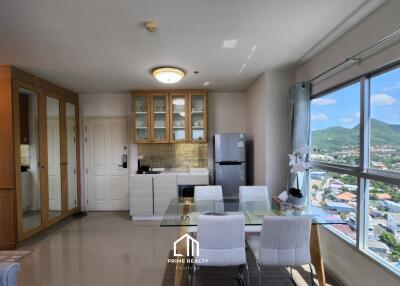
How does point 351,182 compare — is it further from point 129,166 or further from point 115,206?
point 115,206

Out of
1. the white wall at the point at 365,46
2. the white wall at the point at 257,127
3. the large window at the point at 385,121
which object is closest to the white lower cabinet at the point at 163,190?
the white wall at the point at 257,127

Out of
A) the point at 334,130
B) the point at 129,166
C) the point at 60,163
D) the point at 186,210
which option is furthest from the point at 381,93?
the point at 60,163

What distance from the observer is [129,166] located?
4.96m

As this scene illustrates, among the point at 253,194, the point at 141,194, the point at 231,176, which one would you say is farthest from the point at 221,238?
the point at 141,194

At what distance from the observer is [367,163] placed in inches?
82.4

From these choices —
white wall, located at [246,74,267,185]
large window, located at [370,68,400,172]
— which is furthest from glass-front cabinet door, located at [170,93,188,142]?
large window, located at [370,68,400,172]

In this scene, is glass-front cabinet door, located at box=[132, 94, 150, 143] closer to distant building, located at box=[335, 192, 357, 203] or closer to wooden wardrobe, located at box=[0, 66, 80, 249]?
wooden wardrobe, located at box=[0, 66, 80, 249]

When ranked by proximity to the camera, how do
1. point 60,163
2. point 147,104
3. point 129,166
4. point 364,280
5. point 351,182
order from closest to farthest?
1. point 364,280
2. point 351,182
3. point 60,163
4. point 147,104
5. point 129,166

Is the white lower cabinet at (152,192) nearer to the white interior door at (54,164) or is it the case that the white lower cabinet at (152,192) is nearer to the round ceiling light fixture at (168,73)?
the white interior door at (54,164)

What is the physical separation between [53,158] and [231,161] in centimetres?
326

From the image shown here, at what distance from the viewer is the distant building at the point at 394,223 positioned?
179 cm

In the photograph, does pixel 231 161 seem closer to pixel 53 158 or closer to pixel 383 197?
pixel 383 197

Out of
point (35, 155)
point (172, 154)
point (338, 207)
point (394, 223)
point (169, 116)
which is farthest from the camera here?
point (172, 154)

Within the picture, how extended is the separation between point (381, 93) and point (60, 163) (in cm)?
487
